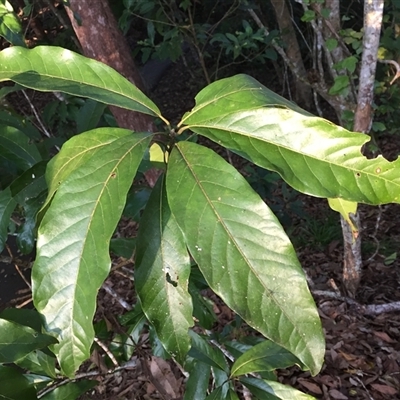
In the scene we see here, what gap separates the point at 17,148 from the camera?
112 cm

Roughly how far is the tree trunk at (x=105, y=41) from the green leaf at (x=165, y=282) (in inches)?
66.3

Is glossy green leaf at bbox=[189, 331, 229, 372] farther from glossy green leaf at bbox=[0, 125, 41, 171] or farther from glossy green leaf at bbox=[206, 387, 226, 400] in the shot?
glossy green leaf at bbox=[0, 125, 41, 171]

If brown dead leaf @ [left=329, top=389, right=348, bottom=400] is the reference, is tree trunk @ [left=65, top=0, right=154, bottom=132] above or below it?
above

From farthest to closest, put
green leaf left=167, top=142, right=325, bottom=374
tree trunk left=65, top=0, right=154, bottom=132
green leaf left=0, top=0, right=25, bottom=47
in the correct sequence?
tree trunk left=65, top=0, right=154, bottom=132 < green leaf left=0, top=0, right=25, bottom=47 < green leaf left=167, top=142, right=325, bottom=374

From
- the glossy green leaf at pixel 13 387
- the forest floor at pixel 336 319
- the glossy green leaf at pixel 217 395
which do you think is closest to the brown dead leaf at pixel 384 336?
the forest floor at pixel 336 319

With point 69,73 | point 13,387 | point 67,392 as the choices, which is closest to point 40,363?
point 67,392

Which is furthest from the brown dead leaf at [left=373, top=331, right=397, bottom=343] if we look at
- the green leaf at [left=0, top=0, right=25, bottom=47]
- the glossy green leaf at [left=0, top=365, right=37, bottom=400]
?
the green leaf at [left=0, top=0, right=25, bottom=47]

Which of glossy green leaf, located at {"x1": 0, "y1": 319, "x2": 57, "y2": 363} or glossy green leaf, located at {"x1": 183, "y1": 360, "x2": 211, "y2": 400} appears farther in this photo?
glossy green leaf, located at {"x1": 183, "y1": 360, "x2": 211, "y2": 400}

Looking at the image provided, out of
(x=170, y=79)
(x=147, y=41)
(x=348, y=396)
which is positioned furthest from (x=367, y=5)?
(x=170, y=79)

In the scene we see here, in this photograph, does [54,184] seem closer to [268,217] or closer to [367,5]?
[268,217]

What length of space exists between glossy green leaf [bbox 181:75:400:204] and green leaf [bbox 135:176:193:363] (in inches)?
7.8

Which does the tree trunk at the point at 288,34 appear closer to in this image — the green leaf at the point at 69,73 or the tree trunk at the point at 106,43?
the tree trunk at the point at 106,43

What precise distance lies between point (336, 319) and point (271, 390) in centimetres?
151

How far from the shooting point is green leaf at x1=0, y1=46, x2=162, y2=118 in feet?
2.86
